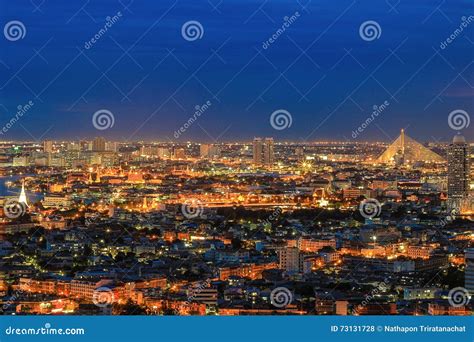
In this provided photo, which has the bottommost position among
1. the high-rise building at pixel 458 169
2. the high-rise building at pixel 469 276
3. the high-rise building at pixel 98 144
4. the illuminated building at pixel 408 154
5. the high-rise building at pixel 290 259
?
the high-rise building at pixel 469 276

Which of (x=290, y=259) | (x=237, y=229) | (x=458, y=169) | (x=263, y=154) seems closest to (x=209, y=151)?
(x=263, y=154)

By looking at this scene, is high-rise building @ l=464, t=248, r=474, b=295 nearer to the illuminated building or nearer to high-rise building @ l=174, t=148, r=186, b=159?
the illuminated building

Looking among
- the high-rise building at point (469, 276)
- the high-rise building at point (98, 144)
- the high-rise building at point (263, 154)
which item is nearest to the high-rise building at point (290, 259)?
the high-rise building at point (469, 276)

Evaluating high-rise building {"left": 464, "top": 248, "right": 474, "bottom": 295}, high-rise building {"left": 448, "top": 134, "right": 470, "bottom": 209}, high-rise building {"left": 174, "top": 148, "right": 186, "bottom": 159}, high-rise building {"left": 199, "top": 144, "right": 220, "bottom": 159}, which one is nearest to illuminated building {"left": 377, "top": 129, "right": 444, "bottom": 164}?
high-rise building {"left": 448, "top": 134, "right": 470, "bottom": 209}

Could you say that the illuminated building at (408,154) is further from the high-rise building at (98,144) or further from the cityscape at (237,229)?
the high-rise building at (98,144)

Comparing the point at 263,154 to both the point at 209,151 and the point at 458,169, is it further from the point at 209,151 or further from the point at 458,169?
the point at 458,169
